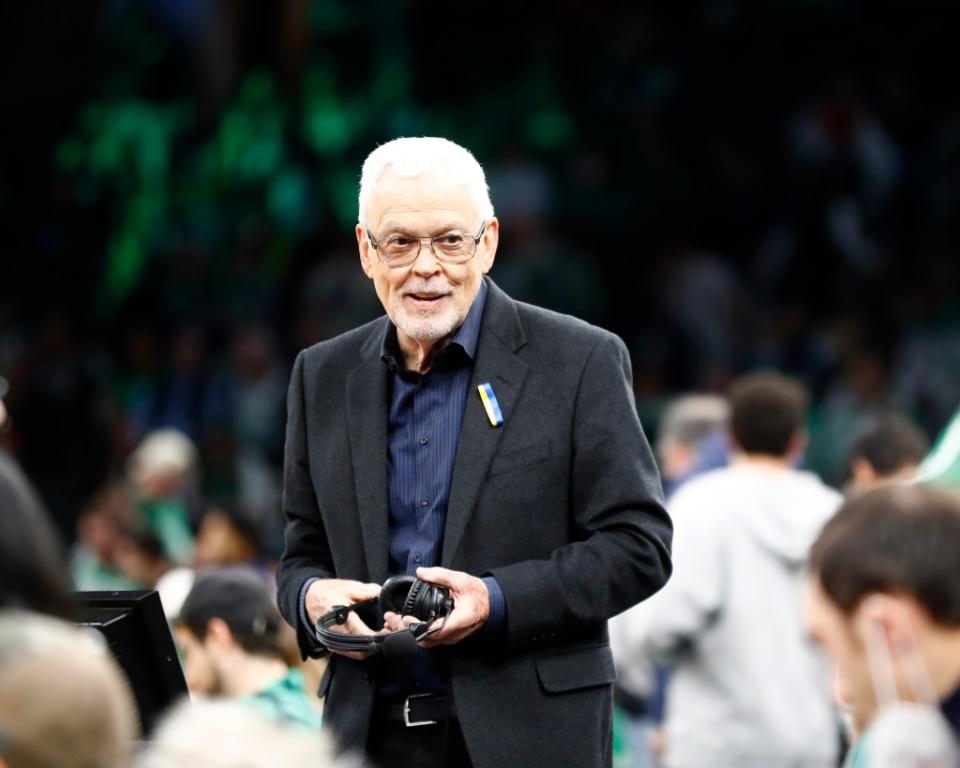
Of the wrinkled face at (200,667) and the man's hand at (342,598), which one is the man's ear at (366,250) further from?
the wrinkled face at (200,667)

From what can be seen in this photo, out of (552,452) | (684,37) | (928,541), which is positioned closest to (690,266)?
(684,37)

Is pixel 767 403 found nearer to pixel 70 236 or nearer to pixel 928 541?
pixel 928 541

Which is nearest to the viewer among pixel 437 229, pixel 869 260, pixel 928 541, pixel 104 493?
pixel 928 541

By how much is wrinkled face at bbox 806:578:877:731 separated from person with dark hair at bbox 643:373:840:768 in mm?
3344

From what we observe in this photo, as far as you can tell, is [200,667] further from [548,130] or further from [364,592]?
[548,130]

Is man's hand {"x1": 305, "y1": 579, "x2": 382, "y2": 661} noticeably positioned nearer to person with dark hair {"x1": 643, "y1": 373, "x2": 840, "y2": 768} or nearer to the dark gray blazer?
the dark gray blazer

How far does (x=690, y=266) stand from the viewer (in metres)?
11.9

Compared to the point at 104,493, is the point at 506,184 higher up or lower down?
higher up

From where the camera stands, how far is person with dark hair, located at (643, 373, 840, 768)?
5.80m

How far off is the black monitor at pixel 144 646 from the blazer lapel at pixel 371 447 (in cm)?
43

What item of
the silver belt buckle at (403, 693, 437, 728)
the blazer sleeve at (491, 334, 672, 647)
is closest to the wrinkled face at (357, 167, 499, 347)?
the blazer sleeve at (491, 334, 672, 647)

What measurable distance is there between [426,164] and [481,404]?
495 mm

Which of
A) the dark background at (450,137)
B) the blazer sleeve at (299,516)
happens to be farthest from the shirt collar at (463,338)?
the dark background at (450,137)

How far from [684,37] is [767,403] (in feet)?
24.1
